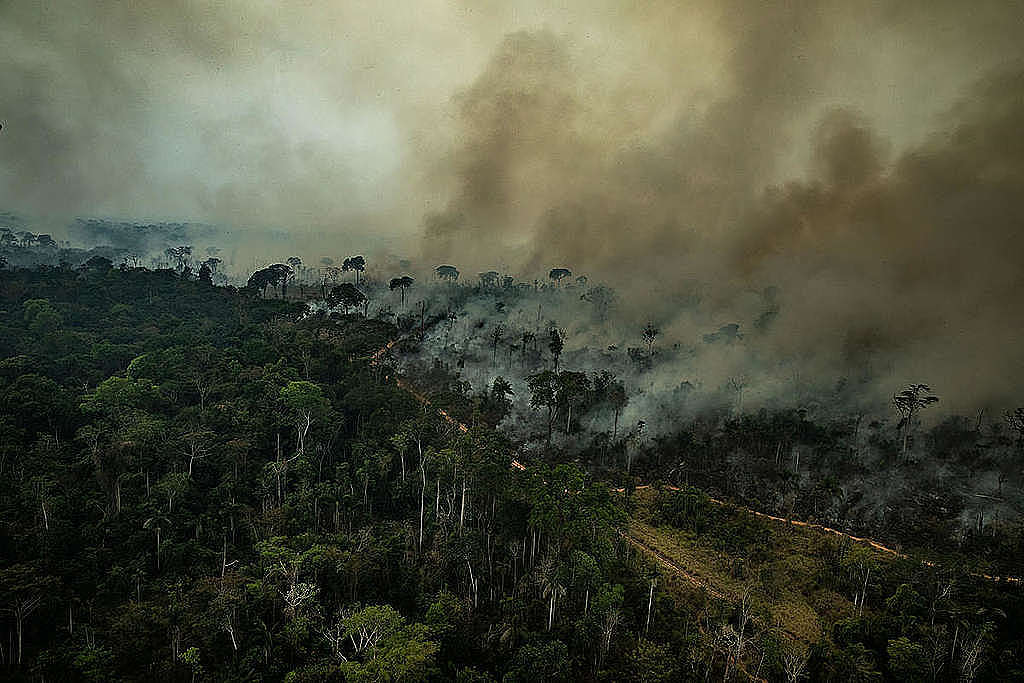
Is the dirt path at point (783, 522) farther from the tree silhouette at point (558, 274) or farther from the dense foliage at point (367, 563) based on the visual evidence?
the tree silhouette at point (558, 274)

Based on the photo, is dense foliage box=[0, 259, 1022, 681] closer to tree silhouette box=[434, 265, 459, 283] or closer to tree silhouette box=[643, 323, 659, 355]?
tree silhouette box=[643, 323, 659, 355]

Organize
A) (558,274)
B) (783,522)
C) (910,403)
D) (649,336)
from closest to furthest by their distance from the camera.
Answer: (783,522) < (910,403) < (649,336) < (558,274)

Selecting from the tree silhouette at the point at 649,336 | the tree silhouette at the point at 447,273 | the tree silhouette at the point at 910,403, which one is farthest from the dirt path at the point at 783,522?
the tree silhouette at the point at 447,273

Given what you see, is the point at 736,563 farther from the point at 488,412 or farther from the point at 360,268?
the point at 360,268

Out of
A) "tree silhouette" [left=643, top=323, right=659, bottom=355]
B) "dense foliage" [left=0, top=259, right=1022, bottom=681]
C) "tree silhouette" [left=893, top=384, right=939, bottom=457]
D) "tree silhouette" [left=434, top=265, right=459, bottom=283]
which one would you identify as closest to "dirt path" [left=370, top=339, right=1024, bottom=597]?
"dense foliage" [left=0, top=259, right=1022, bottom=681]

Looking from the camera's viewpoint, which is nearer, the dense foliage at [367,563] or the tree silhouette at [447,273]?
the dense foliage at [367,563]

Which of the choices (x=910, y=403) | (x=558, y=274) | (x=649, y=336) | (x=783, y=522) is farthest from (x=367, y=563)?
(x=558, y=274)

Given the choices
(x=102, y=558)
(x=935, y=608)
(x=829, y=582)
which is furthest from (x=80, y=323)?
(x=935, y=608)

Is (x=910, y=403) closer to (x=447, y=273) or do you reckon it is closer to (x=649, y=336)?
(x=649, y=336)
